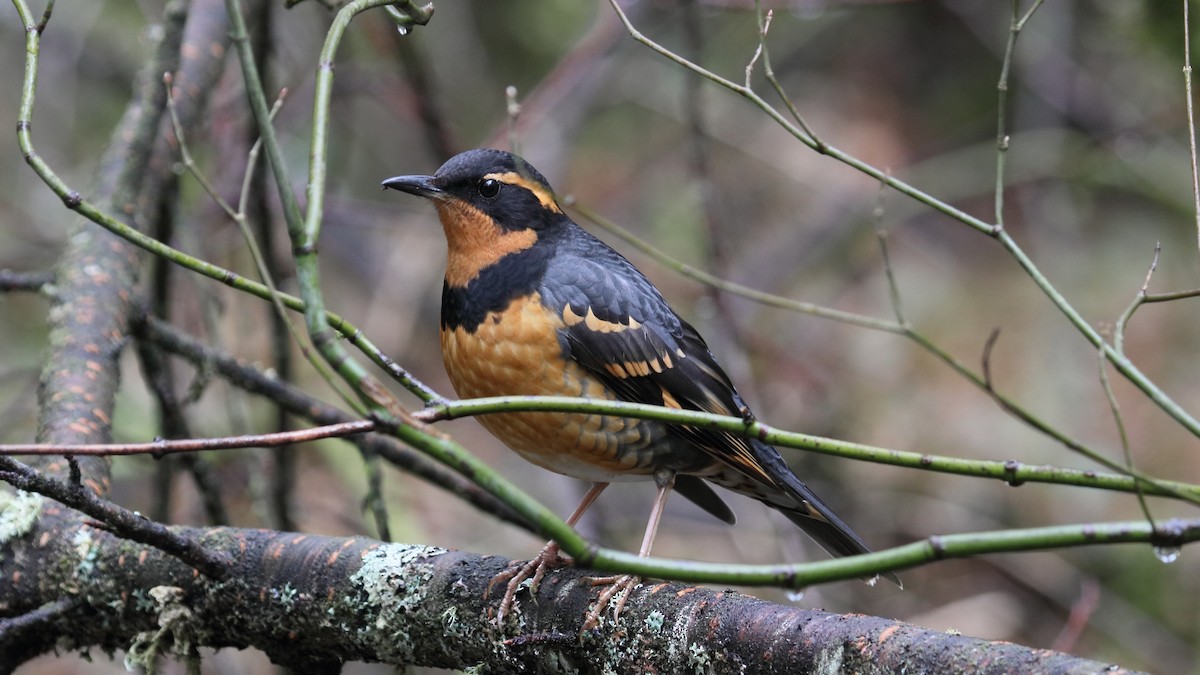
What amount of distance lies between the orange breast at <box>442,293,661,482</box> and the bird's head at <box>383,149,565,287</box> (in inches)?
14.2

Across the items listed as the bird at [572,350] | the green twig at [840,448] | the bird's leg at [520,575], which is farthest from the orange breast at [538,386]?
the green twig at [840,448]

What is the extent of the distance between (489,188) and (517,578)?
1649mm

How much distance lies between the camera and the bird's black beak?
382cm

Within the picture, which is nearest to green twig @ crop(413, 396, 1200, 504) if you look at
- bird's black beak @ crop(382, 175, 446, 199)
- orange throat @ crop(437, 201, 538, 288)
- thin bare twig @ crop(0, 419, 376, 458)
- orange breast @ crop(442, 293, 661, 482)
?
thin bare twig @ crop(0, 419, 376, 458)

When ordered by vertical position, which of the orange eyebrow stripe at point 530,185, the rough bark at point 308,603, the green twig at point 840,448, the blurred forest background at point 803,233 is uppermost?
the blurred forest background at point 803,233

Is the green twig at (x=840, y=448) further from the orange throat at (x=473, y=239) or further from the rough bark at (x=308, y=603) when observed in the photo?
the orange throat at (x=473, y=239)

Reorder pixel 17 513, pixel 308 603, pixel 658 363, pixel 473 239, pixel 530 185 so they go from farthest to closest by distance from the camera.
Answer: pixel 530 185
pixel 473 239
pixel 658 363
pixel 17 513
pixel 308 603

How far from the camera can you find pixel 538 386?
137 inches

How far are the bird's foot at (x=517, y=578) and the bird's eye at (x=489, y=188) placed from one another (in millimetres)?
1443

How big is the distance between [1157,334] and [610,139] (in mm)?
5043

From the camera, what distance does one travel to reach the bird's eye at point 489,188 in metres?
4.00

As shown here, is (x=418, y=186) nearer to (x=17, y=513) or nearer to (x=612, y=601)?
(x=17, y=513)

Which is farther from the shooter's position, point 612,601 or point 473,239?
point 473,239

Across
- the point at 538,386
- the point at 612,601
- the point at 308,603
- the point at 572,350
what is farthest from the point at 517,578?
the point at 572,350
